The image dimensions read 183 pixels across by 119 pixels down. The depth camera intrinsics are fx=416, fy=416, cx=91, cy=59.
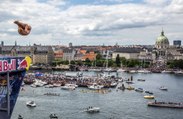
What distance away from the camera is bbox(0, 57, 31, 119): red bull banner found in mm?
12065

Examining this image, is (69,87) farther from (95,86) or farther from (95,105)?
(95,105)

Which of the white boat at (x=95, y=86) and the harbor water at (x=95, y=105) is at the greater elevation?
the white boat at (x=95, y=86)

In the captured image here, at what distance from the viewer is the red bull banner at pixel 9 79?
1206cm

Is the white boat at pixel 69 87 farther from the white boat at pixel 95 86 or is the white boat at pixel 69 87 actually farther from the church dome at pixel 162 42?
the church dome at pixel 162 42

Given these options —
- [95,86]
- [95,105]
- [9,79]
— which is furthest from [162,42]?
[9,79]

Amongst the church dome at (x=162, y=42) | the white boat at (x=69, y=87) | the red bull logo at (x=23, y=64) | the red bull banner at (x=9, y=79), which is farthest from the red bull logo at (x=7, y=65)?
the church dome at (x=162, y=42)

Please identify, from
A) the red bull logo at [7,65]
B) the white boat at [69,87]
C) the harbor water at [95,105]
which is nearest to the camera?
the red bull logo at [7,65]

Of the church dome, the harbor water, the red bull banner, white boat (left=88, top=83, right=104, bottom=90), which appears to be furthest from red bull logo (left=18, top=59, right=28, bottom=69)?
the church dome

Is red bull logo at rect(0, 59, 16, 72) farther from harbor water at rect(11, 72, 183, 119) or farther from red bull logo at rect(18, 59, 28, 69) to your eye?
harbor water at rect(11, 72, 183, 119)

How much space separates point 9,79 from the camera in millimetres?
12609

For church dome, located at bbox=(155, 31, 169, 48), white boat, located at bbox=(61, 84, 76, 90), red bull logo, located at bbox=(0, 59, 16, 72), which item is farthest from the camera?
church dome, located at bbox=(155, 31, 169, 48)

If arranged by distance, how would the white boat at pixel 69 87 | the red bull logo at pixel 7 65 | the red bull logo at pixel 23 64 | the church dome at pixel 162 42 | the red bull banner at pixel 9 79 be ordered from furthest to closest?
the church dome at pixel 162 42 → the white boat at pixel 69 87 → the red bull logo at pixel 23 64 → the red bull banner at pixel 9 79 → the red bull logo at pixel 7 65

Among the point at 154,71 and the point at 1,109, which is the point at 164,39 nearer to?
the point at 154,71

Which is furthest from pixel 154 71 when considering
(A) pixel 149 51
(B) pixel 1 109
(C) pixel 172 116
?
(B) pixel 1 109
